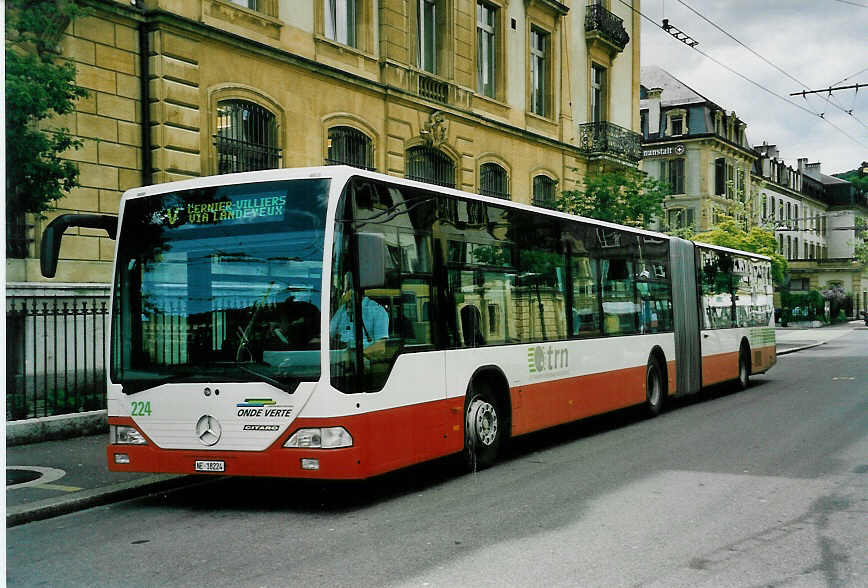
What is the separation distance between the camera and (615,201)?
25688mm

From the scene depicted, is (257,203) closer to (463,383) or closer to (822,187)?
(463,383)

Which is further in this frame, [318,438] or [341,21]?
[341,21]

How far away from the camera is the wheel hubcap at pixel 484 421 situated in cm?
997

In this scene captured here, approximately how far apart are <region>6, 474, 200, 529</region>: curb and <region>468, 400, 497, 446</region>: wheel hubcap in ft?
9.17

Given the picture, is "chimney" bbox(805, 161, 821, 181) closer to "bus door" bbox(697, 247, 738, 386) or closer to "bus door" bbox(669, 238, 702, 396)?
"bus door" bbox(697, 247, 738, 386)

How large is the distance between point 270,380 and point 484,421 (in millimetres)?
3021

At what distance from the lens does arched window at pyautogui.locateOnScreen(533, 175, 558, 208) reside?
90.1ft

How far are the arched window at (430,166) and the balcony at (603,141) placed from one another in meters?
7.44

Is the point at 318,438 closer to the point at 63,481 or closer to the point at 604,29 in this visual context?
the point at 63,481

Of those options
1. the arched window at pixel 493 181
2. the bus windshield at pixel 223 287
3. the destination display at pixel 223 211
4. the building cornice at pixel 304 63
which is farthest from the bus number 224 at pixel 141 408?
the arched window at pixel 493 181

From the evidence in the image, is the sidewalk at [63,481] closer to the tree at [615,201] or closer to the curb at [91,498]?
the curb at [91,498]

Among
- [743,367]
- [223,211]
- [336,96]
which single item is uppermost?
[336,96]

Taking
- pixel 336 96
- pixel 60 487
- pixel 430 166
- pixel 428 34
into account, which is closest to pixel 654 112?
pixel 428 34

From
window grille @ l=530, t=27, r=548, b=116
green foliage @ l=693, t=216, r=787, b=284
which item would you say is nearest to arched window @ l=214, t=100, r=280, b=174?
window grille @ l=530, t=27, r=548, b=116
